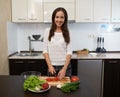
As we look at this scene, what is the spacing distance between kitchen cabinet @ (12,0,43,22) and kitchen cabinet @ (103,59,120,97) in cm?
146

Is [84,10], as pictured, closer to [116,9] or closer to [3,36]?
[116,9]

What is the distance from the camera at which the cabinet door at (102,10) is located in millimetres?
3431

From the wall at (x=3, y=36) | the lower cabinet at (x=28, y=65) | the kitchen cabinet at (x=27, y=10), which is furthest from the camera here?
the kitchen cabinet at (x=27, y=10)

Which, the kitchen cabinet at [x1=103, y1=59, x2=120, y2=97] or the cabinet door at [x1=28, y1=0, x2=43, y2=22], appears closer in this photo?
the kitchen cabinet at [x1=103, y1=59, x2=120, y2=97]

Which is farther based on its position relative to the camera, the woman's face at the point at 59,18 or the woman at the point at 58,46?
the woman at the point at 58,46

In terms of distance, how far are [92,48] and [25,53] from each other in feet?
4.53

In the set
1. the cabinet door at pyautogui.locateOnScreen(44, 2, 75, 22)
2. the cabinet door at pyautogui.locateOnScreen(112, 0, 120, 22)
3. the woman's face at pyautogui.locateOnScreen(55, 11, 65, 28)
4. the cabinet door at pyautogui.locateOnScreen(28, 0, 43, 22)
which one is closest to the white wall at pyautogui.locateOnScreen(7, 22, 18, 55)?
the cabinet door at pyautogui.locateOnScreen(28, 0, 43, 22)

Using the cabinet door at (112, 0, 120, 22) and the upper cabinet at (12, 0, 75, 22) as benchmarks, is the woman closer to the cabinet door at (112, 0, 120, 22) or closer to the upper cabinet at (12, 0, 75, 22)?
the upper cabinet at (12, 0, 75, 22)

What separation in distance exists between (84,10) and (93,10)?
164 millimetres

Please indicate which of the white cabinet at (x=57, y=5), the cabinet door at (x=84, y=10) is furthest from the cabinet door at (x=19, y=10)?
the cabinet door at (x=84, y=10)

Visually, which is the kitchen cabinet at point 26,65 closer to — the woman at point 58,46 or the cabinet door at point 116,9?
the woman at point 58,46

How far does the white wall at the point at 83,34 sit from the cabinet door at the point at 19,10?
1.28 feet

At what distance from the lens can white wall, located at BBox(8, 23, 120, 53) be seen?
385 centimetres

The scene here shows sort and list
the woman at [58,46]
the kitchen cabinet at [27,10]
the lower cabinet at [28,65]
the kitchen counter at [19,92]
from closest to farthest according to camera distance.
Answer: the kitchen counter at [19,92], the woman at [58,46], the lower cabinet at [28,65], the kitchen cabinet at [27,10]
